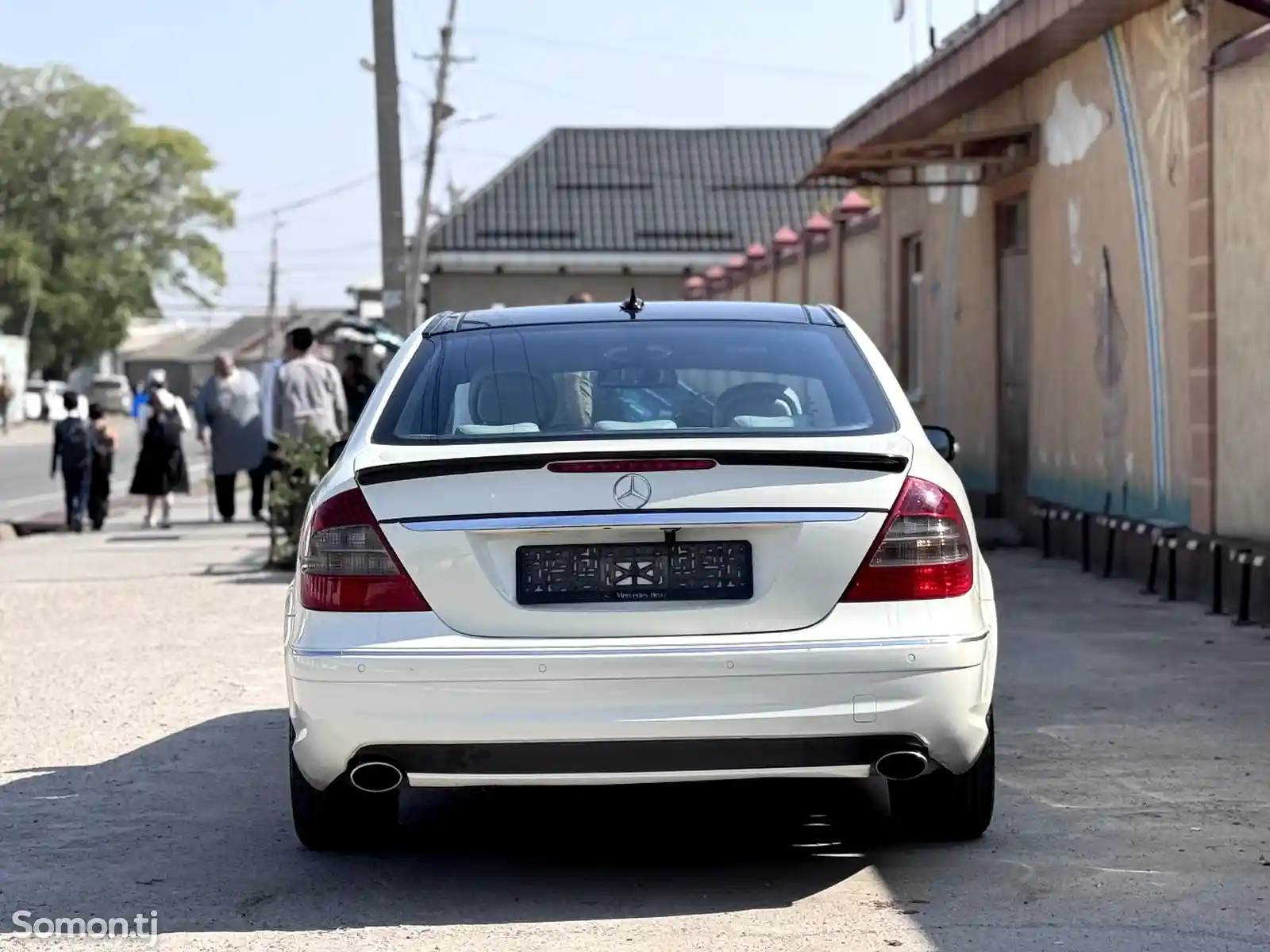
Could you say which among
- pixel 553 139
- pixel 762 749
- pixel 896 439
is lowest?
pixel 762 749

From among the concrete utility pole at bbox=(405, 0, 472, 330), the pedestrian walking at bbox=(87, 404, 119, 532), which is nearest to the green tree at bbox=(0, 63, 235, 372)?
the concrete utility pole at bbox=(405, 0, 472, 330)

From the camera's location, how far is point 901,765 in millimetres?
5289

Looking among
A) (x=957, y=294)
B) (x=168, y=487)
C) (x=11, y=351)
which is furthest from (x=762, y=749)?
(x=11, y=351)

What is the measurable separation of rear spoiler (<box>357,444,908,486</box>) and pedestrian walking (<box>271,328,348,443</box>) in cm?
1140

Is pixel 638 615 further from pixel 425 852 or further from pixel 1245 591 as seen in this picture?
pixel 1245 591

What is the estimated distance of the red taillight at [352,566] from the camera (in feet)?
17.1

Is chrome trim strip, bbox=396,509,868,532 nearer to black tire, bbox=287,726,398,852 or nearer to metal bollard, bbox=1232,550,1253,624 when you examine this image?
black tire, bbox=287,726,398,852

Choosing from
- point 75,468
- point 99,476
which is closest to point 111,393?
point 99,476

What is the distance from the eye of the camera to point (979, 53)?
50.5 feet

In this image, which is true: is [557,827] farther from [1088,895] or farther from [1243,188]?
[1243,188]

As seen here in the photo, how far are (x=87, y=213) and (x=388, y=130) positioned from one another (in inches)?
2776

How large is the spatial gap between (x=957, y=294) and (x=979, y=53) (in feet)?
12.9

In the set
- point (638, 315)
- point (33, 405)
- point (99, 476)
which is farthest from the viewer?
point (33, 405)

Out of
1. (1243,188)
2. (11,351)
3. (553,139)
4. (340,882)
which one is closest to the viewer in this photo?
(340,882)
